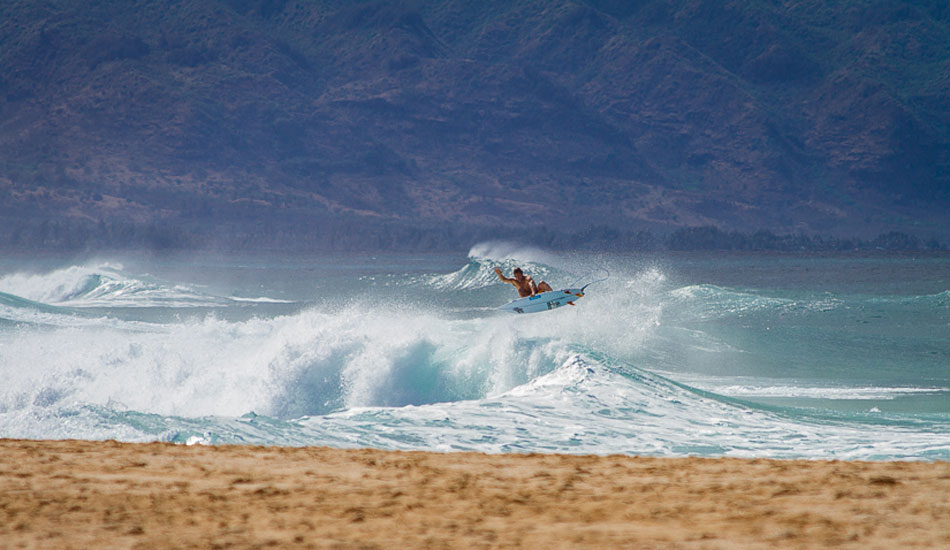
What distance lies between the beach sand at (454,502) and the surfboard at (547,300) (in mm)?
13689

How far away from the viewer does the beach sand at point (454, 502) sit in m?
5.61

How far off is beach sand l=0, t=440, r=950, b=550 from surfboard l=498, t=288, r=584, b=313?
1369 centimetres

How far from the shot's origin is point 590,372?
59.6ft

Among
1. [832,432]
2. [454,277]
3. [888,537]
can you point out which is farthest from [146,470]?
[454,277]

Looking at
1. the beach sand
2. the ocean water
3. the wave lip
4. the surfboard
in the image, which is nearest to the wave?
the wave lip

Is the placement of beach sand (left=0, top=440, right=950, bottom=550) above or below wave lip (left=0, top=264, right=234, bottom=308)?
below

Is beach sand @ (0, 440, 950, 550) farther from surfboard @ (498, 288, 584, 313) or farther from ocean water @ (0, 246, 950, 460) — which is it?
surfboard @ (498, 288, 584, 313)

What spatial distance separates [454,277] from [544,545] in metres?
81.1

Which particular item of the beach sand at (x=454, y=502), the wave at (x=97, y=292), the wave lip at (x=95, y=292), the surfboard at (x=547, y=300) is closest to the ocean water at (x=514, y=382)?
the surfboard at (x=547, y=300)

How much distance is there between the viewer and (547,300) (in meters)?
22.5

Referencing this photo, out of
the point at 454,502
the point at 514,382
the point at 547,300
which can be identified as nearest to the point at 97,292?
the point at 547,300

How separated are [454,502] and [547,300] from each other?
52.6ft

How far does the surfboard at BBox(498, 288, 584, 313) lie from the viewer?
2220 centimetres

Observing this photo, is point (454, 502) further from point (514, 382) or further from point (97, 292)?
point (97, 292)
